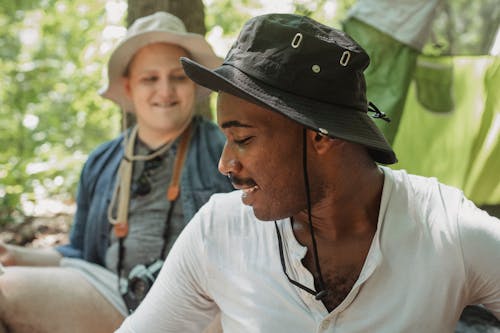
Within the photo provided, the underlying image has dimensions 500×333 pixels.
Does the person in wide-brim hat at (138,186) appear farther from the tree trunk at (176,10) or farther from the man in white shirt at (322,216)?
the man in white shirt at (322,216)

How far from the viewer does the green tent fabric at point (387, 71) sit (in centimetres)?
286

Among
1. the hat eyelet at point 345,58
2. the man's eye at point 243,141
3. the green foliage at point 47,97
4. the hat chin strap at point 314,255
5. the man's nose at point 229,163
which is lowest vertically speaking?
the green foliage at point 47,97

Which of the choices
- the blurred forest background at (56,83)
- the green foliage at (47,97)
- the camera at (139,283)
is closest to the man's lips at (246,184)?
the camera at (139,283)

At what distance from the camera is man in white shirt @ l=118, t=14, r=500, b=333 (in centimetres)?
150

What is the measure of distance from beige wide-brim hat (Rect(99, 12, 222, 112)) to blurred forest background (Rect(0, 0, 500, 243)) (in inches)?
76.9

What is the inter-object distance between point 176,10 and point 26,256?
1.66 meters


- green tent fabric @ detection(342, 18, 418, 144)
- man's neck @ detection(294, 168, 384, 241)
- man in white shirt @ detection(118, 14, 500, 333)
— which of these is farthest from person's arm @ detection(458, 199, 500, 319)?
green tent fabric @ detection(342, 18, 418, 144)

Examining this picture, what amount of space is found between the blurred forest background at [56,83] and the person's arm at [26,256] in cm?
211

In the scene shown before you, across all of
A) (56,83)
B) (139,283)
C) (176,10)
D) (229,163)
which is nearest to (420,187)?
(229,163)

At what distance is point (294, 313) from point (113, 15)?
176 inches

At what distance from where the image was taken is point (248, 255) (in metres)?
1.72

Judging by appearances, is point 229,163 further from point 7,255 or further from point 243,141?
point 7,255

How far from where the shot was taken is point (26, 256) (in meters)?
2.93

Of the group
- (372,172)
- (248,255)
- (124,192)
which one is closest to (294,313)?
(248,255)
